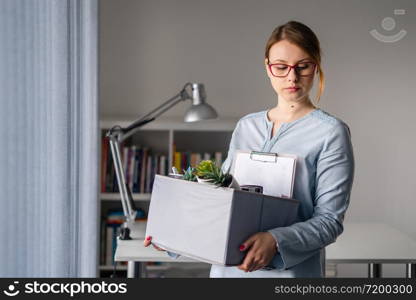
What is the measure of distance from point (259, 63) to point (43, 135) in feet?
7.80

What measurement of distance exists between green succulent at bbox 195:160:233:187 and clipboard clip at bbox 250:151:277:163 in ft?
0.48

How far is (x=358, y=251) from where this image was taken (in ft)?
8.28

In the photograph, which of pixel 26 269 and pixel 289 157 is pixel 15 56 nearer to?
pixel 26 269

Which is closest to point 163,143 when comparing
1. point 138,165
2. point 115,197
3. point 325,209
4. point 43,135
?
point 138,165

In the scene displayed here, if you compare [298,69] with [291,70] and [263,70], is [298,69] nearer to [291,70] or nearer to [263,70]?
[291,70]

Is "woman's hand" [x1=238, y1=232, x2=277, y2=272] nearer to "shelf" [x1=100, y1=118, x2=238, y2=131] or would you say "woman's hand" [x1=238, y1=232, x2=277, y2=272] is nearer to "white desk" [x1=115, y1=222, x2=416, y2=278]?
"white desk" [x1=115, y1=222, x2=416, y2=278]

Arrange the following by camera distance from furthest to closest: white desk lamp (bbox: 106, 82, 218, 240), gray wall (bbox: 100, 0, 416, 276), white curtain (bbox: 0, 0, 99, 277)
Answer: gray wall (bbox: 100, 0, 416, 276) < white desk lamp (bbox: 106, 82, 218, 240) < white curtain (bbox: 0, 0, 99, 277)

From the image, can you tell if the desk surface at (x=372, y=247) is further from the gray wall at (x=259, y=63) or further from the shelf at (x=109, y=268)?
the shelf at (x=109, y=268)

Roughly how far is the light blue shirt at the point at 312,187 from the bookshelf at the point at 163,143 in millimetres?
2176

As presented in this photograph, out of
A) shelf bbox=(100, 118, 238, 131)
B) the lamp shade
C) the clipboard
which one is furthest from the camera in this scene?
shelf bbox=(100, 118, 238, 131)

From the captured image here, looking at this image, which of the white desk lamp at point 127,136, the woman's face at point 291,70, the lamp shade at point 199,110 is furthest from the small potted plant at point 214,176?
the lamp shade at point 199,110

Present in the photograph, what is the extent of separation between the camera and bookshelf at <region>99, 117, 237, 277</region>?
3.64 m

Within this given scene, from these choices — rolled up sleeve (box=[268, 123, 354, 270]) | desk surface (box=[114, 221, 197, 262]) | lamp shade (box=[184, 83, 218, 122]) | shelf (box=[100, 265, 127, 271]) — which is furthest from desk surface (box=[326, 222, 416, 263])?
shelf (box=[100, 265, 127, 271])

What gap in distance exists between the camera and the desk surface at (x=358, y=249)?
7.93 feet
